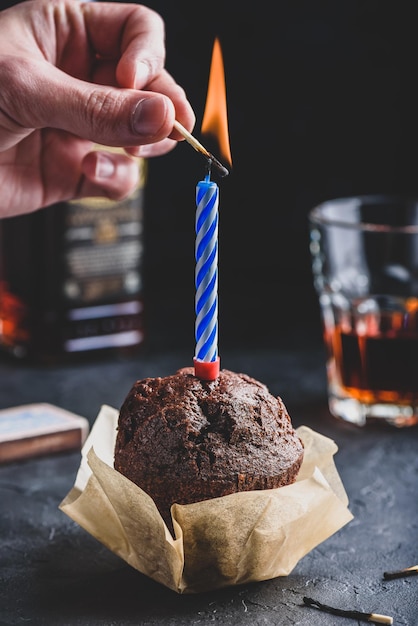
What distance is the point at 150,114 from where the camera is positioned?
3.67 ft

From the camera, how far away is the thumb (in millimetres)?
1125

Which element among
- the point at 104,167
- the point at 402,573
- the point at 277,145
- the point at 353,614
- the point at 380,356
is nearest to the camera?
the point at 353,614

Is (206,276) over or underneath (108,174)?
underneath

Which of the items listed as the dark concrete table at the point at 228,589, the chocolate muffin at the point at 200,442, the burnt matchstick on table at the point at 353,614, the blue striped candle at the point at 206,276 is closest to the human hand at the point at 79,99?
the blue striped candle at the point at 206,276

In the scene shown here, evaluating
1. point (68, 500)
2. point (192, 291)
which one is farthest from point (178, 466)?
point (192, 291)

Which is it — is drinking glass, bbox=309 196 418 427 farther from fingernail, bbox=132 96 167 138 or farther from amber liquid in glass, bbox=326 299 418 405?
fingernail, bbox=132 96 167 138

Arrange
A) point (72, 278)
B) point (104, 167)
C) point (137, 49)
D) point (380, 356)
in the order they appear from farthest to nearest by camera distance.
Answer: point (72, 278)
point (380, 356)
point (104, 167)
point (137, 49)

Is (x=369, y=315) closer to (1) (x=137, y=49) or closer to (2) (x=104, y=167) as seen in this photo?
(2) (x=104, y=167)

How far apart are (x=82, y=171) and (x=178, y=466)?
0.62m

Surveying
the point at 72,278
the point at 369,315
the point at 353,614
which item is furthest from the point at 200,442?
the point at 72,278

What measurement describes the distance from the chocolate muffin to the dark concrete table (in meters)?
0.11

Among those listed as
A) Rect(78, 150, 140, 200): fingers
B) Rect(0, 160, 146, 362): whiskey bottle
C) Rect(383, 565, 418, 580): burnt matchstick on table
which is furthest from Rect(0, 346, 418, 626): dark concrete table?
Rect(78, 150, 140, 200): fingers

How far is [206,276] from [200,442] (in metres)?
0.19

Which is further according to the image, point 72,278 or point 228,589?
point 72,278
